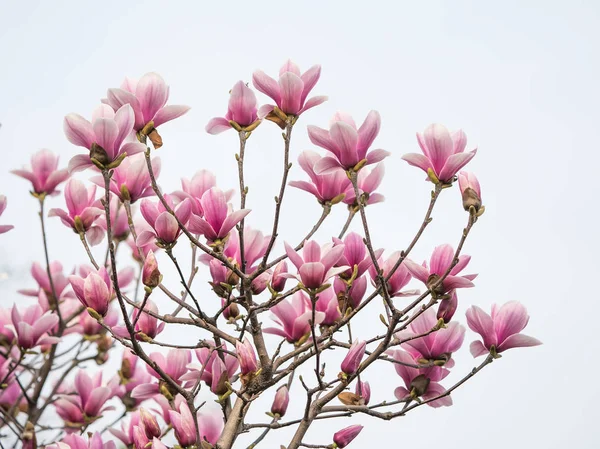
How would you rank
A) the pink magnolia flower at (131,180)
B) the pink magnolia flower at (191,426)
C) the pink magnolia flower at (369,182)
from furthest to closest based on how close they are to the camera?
the pink magnolia flower at (369,182) → the pink magnolia flower at (131,180) → the pink magnolia flower at (191,426)

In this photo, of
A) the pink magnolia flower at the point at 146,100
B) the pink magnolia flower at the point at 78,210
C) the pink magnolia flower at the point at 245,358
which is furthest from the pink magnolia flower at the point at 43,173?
the pink magnolia flower at the point at 245,358

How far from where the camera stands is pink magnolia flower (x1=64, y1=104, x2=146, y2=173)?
A: 4.68 feet

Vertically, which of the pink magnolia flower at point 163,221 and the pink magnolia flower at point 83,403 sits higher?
the pink magnolia flower at point 163,221

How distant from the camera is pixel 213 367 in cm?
158

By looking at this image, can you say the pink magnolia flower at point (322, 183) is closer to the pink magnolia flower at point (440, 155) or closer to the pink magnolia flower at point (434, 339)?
the pink magnolia flower at point (440, 155)

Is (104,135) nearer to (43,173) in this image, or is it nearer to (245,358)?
(245,358)

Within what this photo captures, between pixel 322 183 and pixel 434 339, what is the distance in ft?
1.66

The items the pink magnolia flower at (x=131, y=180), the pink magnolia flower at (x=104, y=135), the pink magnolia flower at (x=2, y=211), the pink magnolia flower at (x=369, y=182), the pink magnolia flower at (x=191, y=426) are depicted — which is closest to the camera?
the pink magnolia flower at (x=104, y=135)

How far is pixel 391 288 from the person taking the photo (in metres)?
1.62

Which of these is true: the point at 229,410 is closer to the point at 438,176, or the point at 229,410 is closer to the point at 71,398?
the point at 438,176

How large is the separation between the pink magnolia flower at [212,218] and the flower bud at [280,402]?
17.5 inches

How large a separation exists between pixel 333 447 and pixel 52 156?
1.57 meters

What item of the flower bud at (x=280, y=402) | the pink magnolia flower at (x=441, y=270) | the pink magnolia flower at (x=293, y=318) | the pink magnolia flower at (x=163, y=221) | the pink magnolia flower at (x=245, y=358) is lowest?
the flower bud at (x=280, y=402)

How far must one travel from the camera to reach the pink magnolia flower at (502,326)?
1.60 metres
